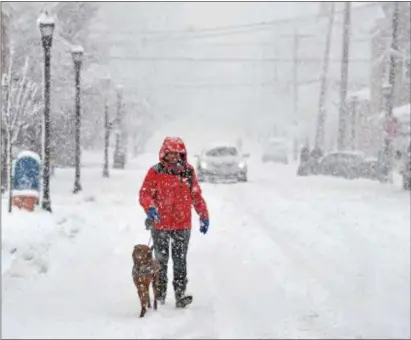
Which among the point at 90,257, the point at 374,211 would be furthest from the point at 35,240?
the point at 374,211

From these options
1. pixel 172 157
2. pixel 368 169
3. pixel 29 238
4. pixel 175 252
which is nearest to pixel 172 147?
pixel 172 157

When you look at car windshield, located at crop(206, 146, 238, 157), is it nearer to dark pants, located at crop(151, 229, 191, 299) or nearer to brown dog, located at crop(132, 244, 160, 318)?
dark pants, located at crop(151, 229, 191, 299)

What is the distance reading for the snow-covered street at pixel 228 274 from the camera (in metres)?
7.10

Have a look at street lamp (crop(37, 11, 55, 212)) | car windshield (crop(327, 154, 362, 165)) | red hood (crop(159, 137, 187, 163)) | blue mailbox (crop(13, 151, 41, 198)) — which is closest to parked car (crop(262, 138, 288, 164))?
car windshield (crop(327, 154, 362, 165))

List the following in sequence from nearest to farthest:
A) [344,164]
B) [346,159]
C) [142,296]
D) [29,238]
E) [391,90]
Result: [142,296]
[29,238]
[391,90]
[344,164]
[346,159]

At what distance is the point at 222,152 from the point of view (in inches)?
1171

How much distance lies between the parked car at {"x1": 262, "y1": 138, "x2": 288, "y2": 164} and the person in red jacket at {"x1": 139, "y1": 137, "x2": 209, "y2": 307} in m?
44.6

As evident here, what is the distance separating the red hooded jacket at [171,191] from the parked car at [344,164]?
28100mm

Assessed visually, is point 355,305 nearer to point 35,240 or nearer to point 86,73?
point 35,240

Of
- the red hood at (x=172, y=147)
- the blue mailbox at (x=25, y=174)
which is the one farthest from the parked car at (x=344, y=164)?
the red hood at (x=172, y=147)

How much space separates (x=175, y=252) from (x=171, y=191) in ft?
2.20

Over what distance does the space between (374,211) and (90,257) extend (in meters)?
9.21

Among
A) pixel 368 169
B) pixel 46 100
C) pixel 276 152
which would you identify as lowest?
pixel 276 152

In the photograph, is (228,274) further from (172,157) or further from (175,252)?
(172,157)
